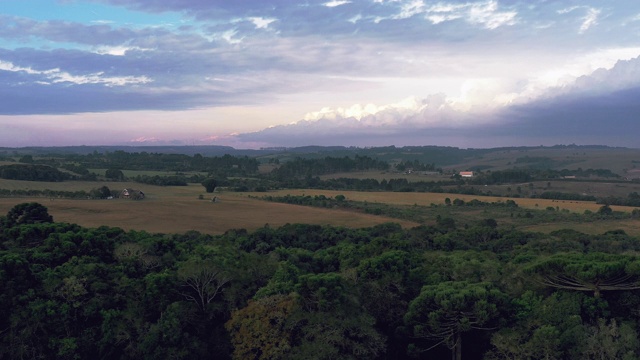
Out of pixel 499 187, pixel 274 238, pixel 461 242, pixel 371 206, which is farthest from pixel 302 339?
pixel 499 187

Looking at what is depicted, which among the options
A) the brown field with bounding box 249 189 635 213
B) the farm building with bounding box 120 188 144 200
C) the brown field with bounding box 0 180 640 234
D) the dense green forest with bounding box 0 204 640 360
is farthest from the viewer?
the brown field with bounding box 249 189 635 213

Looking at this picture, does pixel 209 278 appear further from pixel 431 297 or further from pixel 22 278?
pixel 431 297

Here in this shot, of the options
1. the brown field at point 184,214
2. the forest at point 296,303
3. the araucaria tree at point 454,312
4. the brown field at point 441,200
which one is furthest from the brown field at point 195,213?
the araucaria tree at point 454,312

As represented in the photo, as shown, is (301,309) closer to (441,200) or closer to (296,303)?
(296,303)

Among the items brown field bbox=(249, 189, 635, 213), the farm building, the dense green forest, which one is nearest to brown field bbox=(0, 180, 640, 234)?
brown field bbox=(249, 189, 635, 213)

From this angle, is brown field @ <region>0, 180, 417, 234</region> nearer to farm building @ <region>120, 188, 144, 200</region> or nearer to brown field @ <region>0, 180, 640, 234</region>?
brown field @ <region>0, 180, 640, 234</region>

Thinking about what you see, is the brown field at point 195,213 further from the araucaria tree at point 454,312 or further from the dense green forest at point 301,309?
the araucaria tree at point 454,312

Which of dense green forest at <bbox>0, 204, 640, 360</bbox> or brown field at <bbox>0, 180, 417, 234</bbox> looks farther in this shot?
brown field at <bbox>0, 180, 417, 234</bbox>
